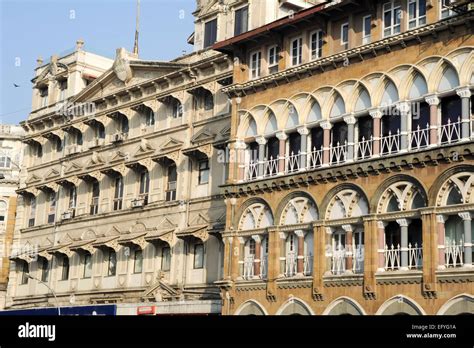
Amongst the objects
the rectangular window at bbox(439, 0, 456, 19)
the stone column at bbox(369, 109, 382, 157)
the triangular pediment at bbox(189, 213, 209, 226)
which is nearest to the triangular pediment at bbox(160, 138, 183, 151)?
the triangular pediment at bbox(189, 213, 209, 226)

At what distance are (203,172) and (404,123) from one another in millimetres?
16604

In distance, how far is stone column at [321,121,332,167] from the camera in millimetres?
37438

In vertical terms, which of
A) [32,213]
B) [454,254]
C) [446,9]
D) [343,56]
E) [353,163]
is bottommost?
[454,254]

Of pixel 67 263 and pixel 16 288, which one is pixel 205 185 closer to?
pixel 67 263

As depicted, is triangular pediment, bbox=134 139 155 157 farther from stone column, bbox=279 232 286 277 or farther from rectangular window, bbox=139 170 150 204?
stone column, bbox=279 232 286 277

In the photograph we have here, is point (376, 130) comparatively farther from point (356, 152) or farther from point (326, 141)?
point (326, 141)

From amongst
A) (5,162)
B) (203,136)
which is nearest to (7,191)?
(5,162)

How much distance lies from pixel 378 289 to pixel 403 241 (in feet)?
7.26

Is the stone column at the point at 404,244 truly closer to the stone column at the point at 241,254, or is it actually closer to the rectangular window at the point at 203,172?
the stone column at the point at 241,254

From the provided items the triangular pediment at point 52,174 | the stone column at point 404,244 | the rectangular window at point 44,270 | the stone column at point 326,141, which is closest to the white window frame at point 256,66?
the stone column at point 326,141

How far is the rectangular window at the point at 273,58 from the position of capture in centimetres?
4134

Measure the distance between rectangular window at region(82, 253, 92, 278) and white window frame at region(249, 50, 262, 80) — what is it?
64.8 ft

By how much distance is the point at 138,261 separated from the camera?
2015 inches

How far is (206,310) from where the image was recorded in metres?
41.9
